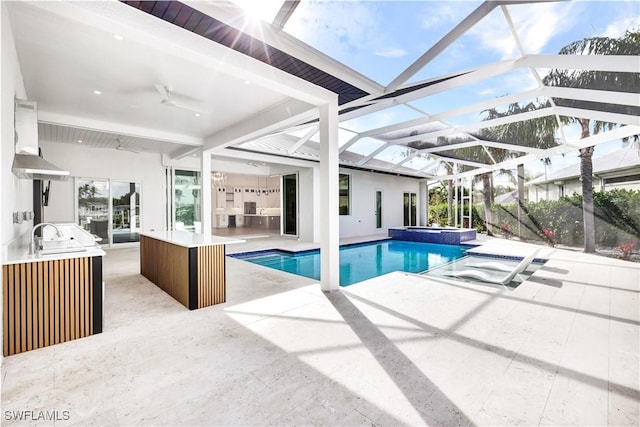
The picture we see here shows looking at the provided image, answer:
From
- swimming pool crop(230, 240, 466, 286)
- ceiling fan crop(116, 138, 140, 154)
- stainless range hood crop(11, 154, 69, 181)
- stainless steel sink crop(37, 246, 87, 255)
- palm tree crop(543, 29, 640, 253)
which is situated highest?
palm tree crop(543, 29, 640, 253)

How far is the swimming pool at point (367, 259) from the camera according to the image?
23.0ft

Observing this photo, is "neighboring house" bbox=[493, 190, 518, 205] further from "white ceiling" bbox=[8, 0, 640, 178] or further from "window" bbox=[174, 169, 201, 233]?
"window" bbox=[174, 169, 201, 233]

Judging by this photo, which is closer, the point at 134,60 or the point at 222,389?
the point at 222,389

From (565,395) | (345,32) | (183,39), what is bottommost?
(565,395)

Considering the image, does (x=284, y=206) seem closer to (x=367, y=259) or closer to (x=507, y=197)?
(x=367, y=259)

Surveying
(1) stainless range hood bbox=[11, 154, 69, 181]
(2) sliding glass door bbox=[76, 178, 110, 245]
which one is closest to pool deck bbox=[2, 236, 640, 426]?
(1) stainless range hood bbox=[11, 154, 69, 181]

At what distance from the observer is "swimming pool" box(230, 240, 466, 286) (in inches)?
276

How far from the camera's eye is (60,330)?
2830 millimetres

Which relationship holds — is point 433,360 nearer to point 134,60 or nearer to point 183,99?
point 134,60

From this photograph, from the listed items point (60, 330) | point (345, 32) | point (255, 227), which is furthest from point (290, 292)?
point (255, 227)

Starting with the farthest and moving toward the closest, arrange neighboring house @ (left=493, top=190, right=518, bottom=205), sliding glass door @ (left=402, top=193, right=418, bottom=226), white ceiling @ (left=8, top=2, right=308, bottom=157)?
sliding glass door @ (left=402, top=193, right=418, bottom=226) < neighboring house @ (left=493, top=190, right=518, bottom=205) < white ceiling @ (left=8, top=2, right=308, bottom=157)

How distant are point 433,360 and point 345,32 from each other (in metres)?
3.65
